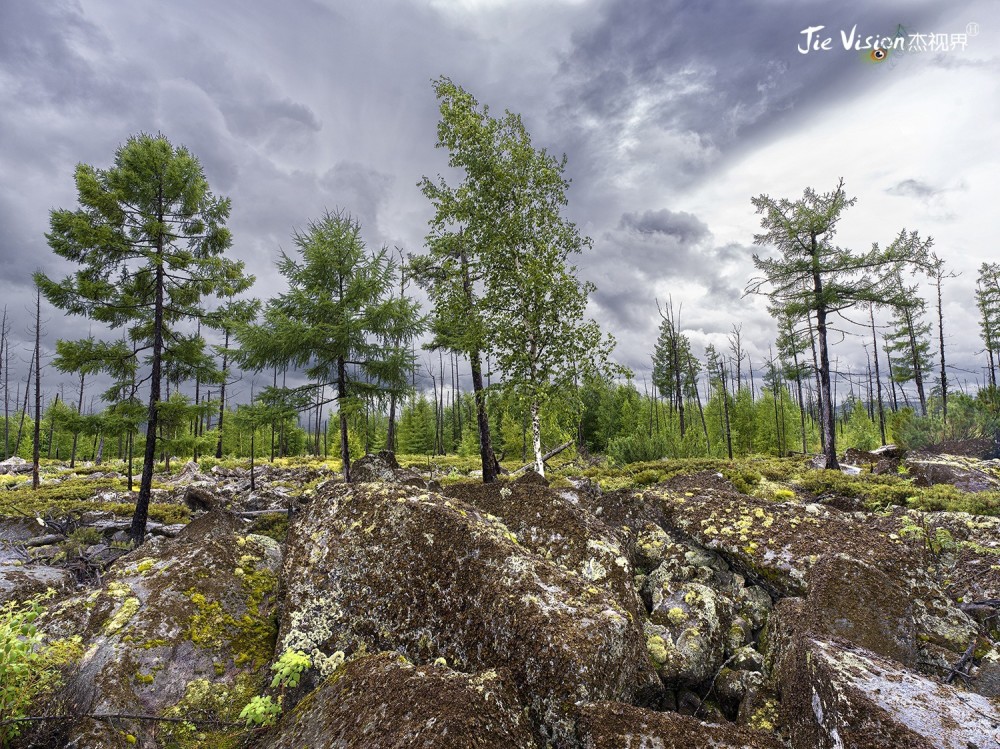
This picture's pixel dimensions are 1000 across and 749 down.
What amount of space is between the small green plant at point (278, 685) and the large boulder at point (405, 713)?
264 millimetres

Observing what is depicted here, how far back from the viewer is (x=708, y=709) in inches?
139

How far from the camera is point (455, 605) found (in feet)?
10.5

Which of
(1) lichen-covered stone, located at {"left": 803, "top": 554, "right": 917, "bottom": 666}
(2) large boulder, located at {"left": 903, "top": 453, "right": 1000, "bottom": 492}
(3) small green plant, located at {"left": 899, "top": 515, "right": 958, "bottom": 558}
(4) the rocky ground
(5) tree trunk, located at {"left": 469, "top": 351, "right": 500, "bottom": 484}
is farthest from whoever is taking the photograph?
(5) tree trunk, located at {"left": 469, "top": 351, "right": 500, "bottom": 484}

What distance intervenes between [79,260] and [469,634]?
16.5 m

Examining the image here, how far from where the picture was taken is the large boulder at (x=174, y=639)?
291cm

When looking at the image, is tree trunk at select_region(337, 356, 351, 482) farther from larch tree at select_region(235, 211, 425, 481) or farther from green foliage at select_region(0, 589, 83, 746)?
green foliage at select_region(0, 589, 83, 746)

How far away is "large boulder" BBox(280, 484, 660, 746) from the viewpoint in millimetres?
2758

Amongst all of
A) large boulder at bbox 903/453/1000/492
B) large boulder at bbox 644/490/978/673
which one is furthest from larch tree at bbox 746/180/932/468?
large boulder at bbox 644/490/978/673

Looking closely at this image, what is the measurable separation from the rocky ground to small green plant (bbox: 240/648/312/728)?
56 mm

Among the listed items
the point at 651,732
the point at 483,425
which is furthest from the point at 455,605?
the point at 483,425

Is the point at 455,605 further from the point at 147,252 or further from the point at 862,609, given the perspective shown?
the point at 147,252

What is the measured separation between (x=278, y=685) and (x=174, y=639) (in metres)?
1.00

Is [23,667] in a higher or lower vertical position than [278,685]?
higher

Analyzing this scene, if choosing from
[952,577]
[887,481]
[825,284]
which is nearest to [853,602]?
[952,577]
